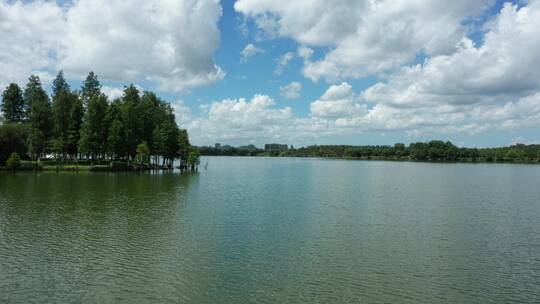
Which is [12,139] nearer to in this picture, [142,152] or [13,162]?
[13,162]

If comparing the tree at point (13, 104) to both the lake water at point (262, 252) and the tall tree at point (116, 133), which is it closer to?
the tall tree at point (116, 133)

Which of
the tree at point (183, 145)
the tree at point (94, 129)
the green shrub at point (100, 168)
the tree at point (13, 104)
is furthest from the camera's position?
the tree at point (183, 145)

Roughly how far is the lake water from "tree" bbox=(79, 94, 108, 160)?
4067 cm

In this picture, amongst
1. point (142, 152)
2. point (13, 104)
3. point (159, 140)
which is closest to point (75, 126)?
point (142, 152)

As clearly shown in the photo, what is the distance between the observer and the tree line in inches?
3231

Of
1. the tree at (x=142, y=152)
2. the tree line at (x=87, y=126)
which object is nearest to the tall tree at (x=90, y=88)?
the tree line at (x=87, y=126)

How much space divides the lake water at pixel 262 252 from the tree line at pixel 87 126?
43932mm

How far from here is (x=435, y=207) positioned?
135ft

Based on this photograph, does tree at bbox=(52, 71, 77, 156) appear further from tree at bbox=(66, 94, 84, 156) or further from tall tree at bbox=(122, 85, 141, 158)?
tall tree at bbox=(122, 85, 141, 158)

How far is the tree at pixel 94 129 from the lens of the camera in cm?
8075

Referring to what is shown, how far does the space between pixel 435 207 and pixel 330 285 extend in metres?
27.7

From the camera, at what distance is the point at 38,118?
278 ft

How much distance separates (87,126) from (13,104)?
94.8 feet

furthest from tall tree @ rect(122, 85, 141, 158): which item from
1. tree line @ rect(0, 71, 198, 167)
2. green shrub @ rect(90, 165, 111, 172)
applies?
green shrub @ rect(90, 165, 111, 172)
